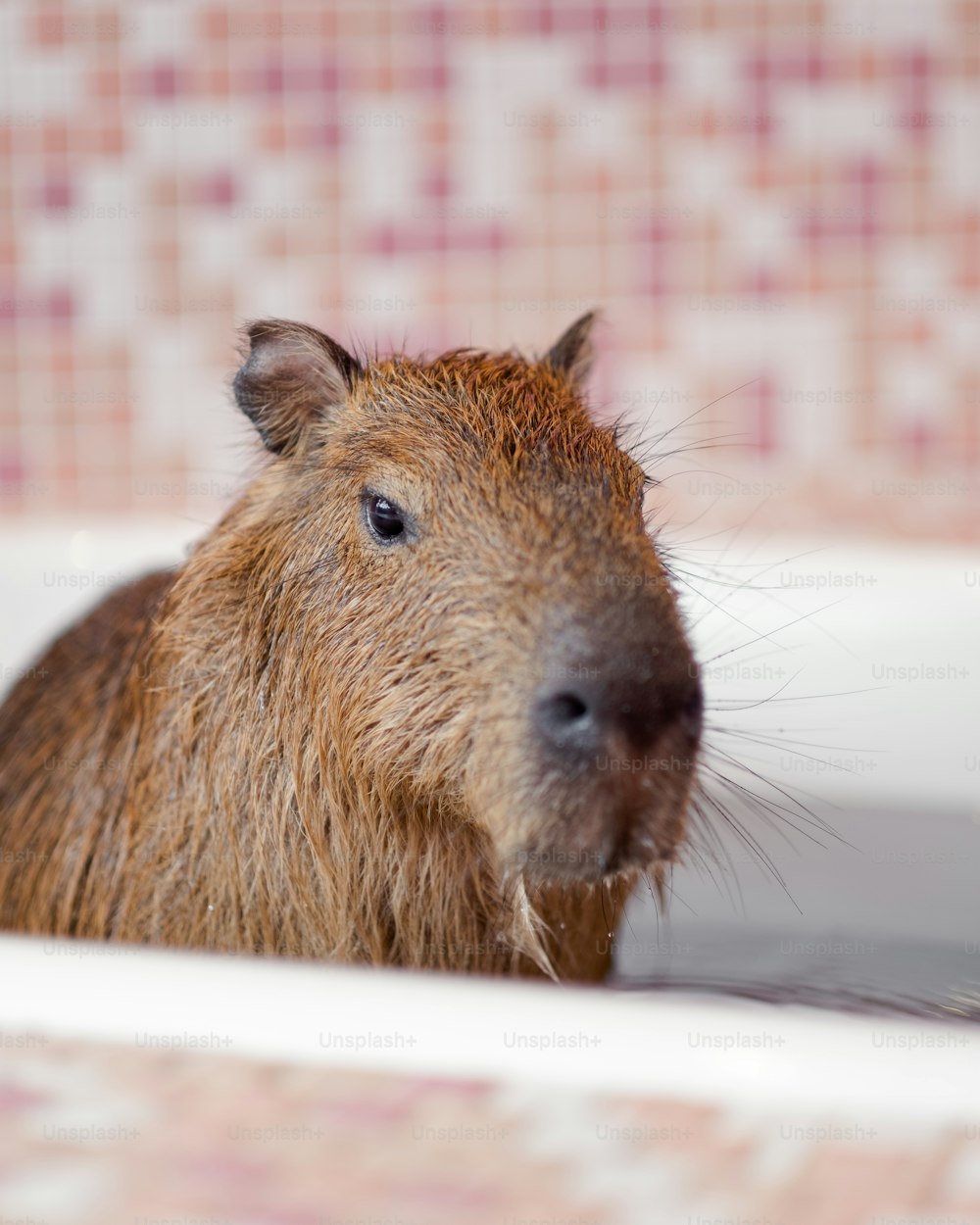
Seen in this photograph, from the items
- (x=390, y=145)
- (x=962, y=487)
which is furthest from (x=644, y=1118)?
(x=390, y=145)

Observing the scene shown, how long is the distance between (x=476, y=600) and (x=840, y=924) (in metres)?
1.18

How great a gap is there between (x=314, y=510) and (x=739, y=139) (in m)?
2.21

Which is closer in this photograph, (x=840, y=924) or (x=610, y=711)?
(x=610, y=711)

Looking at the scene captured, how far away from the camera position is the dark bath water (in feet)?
5.58

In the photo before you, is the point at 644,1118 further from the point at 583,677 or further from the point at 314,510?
the point at 314,510

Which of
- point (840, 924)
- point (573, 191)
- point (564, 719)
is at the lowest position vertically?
point (840, 924)

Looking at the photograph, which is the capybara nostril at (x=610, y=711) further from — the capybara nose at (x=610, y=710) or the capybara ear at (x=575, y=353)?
the capybara ear at (x=575, y=353)

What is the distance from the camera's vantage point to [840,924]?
201 cm

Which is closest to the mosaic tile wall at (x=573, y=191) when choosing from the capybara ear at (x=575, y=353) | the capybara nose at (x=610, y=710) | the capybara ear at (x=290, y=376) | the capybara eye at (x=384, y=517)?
the capybara ear at (x=575, y=353)

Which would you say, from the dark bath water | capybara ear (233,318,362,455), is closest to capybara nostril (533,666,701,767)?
capybara ear (233,318,362,455)

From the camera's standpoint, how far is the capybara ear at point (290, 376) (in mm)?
1266

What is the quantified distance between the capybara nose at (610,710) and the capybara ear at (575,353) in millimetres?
539

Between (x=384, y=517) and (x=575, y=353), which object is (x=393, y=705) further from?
(x=575, y=353)

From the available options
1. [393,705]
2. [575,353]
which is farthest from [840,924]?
[393,705]
